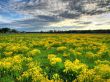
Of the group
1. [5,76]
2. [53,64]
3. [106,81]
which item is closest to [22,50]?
[53,64]

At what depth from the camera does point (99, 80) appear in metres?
9.87

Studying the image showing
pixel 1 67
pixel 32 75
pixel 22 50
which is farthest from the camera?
pixel 22 50

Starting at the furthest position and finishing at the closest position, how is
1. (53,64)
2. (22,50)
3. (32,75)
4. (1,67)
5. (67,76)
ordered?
(22,50) → (53,64) → (1,67) → (67,76) → (32,75)

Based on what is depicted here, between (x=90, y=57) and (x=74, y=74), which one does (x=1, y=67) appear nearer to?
(x=74, y=74)

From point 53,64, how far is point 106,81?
212 inches

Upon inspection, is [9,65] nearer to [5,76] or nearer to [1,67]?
[1,67]

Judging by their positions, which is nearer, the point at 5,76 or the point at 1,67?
the point at 5,76

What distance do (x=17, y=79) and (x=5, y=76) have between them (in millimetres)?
890

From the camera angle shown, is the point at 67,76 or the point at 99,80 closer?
the point at 99,80

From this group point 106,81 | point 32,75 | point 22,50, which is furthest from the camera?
point 22,50

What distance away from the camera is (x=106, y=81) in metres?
9.69

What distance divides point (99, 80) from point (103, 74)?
4.79 feet

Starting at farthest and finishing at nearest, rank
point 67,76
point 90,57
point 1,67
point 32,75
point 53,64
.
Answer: point 90,57 → point 53,64 → point 1,67 → point 67,76 → point 32,75

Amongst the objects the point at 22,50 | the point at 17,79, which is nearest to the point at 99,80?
the point at 17,79
